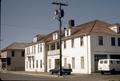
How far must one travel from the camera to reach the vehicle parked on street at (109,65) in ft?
153

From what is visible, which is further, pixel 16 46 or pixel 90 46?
pixel 16 46

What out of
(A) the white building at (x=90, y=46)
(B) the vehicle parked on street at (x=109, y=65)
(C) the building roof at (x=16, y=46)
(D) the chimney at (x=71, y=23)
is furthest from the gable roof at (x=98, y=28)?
(C) the building roof at (x=16, y=46)

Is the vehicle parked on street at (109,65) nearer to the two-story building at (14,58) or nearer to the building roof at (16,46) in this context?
the two-story building at (14,58)

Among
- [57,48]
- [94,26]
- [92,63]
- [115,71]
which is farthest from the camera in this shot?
[57,48]

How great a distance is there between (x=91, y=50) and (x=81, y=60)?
11.2ft

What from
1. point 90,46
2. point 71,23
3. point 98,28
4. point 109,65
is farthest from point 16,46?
point 109,65

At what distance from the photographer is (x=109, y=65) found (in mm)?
46562

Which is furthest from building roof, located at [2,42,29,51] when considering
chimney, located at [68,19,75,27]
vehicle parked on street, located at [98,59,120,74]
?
vehicle parked on street, located at [98,59,120,74]

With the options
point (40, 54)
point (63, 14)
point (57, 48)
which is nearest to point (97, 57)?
point (63, 14)

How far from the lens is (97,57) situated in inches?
2040

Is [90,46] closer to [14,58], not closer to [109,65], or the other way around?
[109,65]

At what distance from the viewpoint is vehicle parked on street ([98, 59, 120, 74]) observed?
4668cm

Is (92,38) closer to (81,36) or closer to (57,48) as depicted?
(81,36)

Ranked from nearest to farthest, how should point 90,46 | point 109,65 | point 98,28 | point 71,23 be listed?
point 109,65, point 90,46, point 98,28, point 71,23
